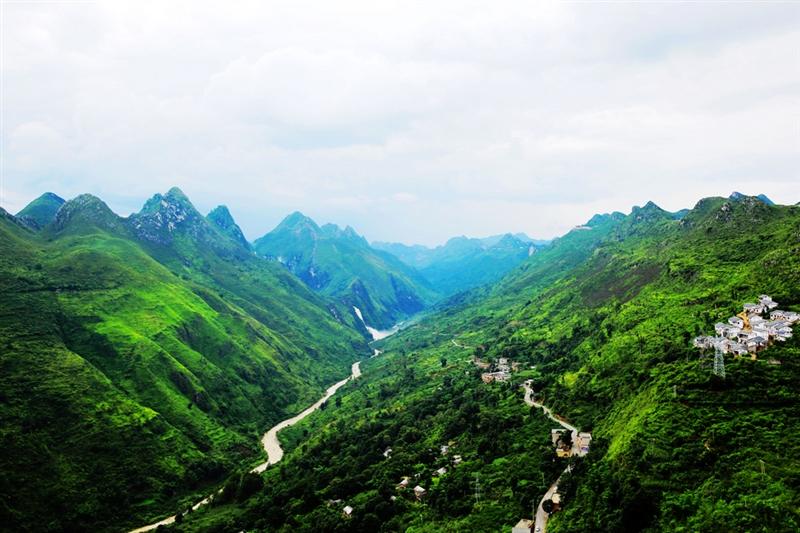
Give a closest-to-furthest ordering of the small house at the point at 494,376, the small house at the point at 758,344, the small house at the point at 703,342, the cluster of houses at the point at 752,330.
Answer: the small house at the point at 758,344 → the cluster of houses at the point at 752,330 → the small house at the point at 703,342 → the small house at the point at 494,376

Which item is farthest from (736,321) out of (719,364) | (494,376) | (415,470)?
(494,376)

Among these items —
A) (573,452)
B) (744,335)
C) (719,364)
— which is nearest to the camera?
(719,364)

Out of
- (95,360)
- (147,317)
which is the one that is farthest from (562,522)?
(147,317)

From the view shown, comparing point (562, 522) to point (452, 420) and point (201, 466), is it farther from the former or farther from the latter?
point (201, 466)

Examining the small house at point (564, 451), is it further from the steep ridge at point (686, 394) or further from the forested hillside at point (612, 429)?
the steep ridge at point (686, 394)

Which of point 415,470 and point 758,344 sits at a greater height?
point 758,344

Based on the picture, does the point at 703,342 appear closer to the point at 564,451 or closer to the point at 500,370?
the point at 564,451

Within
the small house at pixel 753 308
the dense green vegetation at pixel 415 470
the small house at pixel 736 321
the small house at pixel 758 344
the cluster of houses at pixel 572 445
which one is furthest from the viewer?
the small house at pixel 753 308

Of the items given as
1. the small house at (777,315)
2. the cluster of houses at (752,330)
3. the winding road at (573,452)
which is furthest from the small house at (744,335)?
the winding road at (573,452)
